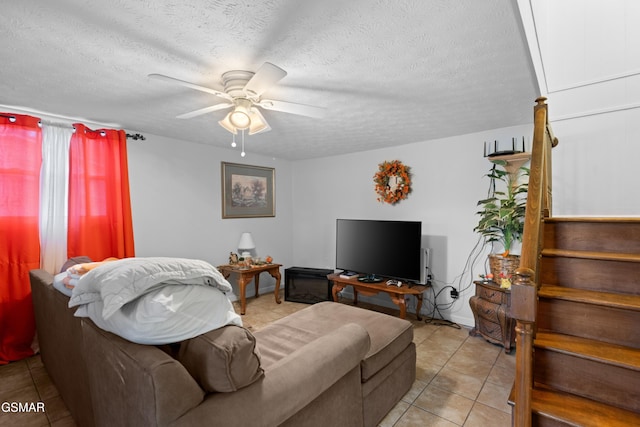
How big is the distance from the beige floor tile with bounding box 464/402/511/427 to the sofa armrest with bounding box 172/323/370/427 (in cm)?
88

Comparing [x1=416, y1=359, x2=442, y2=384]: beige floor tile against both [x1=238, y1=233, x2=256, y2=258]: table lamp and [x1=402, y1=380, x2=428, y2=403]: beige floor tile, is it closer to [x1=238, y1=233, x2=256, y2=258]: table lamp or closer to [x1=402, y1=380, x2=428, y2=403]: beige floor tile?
[x1=402, y1=380, x2=428, y2=403]: beige floor tile

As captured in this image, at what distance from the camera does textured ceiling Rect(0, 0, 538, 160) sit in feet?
4.36

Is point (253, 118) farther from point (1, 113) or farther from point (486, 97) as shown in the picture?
point (1, 113)

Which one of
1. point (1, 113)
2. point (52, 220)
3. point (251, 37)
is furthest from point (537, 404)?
point (1, 113)

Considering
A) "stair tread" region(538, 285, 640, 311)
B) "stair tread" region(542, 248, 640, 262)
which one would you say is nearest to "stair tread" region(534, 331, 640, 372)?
"stair tread" region(538, 285, 640, 311)

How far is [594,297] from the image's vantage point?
1.56 meters

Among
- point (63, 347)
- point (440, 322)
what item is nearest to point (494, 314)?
point (440, 322)

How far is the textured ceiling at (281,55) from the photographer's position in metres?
1.33

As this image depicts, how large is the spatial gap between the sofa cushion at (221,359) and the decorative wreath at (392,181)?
3.16m

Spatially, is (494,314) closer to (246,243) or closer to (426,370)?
(426,370)

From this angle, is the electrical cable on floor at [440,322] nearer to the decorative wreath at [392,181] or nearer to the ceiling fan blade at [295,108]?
the decorative wreath at [392,181]

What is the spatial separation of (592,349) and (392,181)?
2.75m

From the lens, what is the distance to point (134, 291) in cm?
103

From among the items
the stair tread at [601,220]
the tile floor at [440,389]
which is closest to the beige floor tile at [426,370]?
the tile floor at [440,389]
